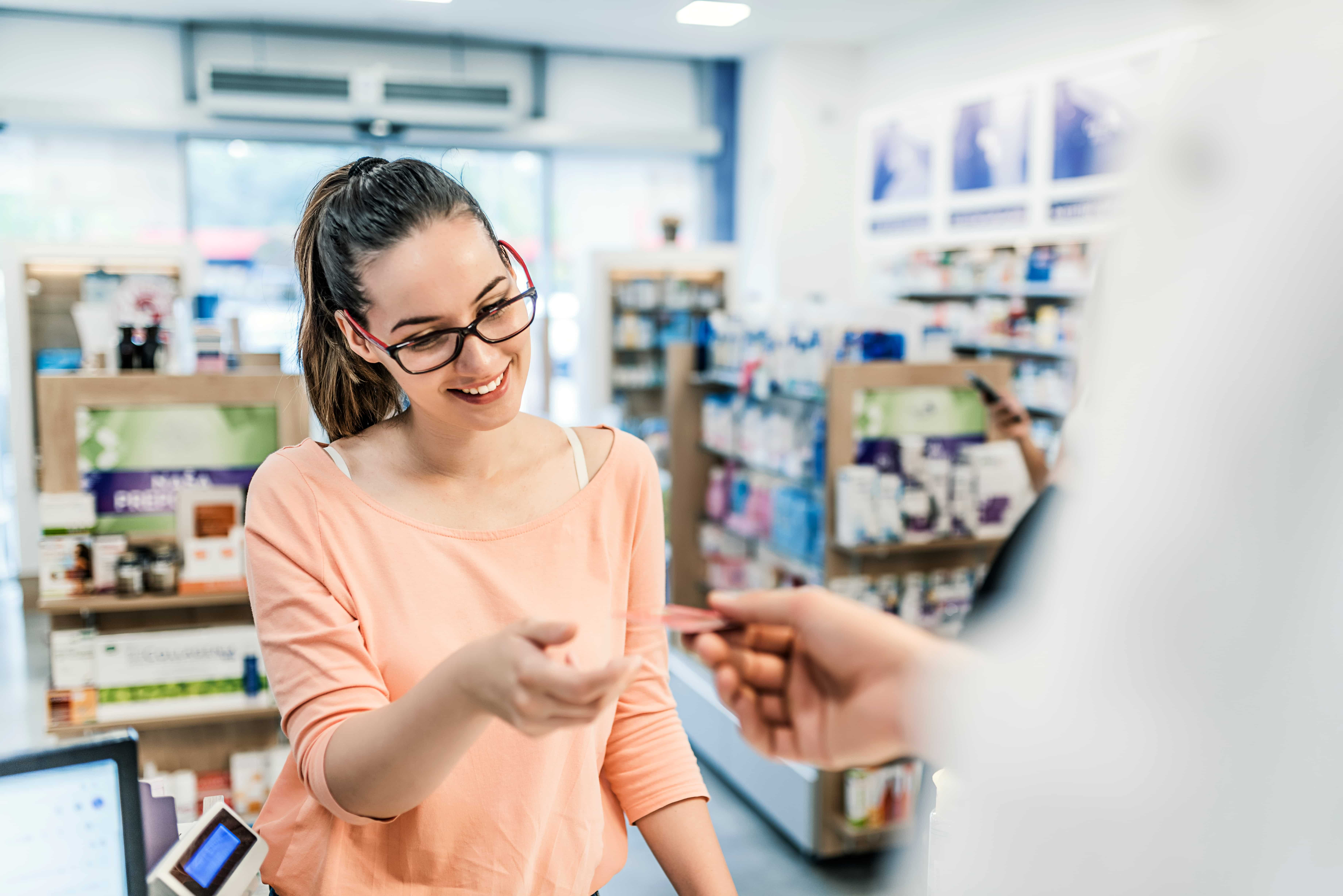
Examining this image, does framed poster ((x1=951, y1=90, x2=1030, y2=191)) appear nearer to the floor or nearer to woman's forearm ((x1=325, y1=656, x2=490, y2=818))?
the floor

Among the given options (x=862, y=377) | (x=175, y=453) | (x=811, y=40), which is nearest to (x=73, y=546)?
(x=175, y=453)

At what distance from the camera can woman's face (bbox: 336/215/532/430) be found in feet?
4.05

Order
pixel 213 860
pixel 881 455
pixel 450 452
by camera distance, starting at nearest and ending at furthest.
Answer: pixel 213 860 → pixel 450 452 → pixel 881 455

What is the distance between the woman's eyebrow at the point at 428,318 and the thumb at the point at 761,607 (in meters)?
0.60

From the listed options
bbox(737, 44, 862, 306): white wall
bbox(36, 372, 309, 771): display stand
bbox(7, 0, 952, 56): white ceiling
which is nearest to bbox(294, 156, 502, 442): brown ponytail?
bbox(36, 372, 309, 771): display stand

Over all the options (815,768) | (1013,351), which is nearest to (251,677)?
(815,768)

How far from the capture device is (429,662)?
1.26 m

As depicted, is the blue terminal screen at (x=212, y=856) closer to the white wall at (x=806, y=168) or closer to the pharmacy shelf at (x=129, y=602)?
the pharmacy shelf at (x=129, y=602)

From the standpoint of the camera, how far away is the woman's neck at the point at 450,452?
4.51ft

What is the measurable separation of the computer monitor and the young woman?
7.1 inches

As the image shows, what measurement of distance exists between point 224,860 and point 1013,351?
6729mm

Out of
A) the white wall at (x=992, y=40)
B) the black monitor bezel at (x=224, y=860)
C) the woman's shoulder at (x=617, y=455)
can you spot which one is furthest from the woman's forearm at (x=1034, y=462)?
the white wall at (x=992, y=40)

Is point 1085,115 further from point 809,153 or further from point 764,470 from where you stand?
point 764,470

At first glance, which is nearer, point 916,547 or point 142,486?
point 142,486
